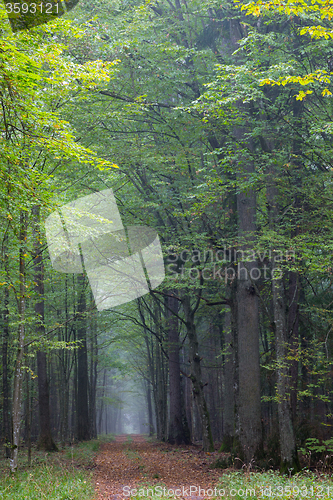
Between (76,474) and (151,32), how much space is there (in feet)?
42.2

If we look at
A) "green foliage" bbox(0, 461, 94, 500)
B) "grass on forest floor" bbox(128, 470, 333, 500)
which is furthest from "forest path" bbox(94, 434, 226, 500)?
"green foliage" bbox(0, 461, 94, 500)

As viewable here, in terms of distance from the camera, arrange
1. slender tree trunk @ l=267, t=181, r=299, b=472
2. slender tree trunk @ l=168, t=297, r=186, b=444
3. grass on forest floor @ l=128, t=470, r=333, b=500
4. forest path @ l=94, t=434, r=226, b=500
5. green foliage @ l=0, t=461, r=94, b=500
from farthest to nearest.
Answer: slender tree trunk @ l=168, t=297, r=186, b=444 → slender tree trunk @ l=267, t=181, r=299, b=472 → forest path @ l=94, t=434, r=226, b=500 → green foliage @ l=0, t=461, r=94, b=500 → grass on forest floor @ l=128, t=470, r=333, b=500

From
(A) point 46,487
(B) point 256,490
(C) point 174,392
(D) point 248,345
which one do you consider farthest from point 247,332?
(C) point 174,392

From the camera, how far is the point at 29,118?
5.95 meters

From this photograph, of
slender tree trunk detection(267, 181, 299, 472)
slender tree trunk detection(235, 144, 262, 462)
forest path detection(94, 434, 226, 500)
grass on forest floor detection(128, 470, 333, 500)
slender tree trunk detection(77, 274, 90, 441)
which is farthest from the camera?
slender tree trunk detection(77, 274, 90, 441)

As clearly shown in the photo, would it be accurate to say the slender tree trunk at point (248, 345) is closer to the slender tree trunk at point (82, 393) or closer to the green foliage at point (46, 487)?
the green foliage at point (46, 487)

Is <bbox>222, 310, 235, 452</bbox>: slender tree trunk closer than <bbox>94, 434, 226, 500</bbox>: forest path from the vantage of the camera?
No

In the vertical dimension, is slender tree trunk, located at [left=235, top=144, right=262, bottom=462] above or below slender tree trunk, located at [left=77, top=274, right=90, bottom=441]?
above

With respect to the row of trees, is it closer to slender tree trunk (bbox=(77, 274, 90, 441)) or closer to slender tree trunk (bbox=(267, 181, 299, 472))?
slender tree trunk (bbox=(267, 181, 299, 472))

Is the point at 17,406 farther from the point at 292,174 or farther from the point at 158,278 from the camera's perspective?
the point at 292,174

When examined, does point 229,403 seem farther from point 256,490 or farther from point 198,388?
point 256,490

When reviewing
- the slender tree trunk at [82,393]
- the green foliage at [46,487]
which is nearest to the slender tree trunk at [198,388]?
the green foliage at [46,487]

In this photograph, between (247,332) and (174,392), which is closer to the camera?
(247,332)

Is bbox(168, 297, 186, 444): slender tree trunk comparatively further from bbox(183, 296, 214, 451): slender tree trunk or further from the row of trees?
the row of trees
